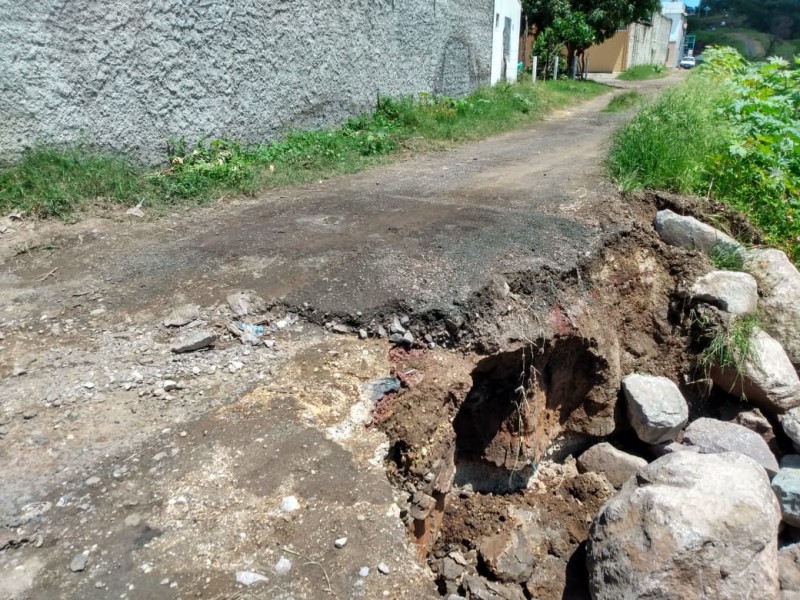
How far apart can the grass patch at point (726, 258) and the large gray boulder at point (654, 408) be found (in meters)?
1.23

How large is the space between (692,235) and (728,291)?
2.15 ft

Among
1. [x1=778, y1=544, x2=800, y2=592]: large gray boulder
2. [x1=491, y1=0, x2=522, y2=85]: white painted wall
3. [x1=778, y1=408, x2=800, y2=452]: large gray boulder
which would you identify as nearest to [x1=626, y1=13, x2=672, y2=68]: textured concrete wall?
[x1=491, y1=0, x2=522, y2=85]: white painted wall

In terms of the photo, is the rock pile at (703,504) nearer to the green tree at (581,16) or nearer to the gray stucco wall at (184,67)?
the gray stucco wall at (184,67)

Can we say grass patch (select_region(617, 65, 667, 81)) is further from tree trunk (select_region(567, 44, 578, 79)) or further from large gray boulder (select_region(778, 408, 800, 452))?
large gray boulder (select_region(778, 408, 800, 452))

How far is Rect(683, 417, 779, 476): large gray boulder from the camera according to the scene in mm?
4145

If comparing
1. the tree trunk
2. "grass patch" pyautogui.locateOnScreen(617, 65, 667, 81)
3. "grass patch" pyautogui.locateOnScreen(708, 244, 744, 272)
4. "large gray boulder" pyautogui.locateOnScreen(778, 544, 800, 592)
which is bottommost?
"large gray boulder" pyautogui.locateOnScreen(778, 544, 800, 592)

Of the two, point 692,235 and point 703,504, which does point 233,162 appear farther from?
point 703,504

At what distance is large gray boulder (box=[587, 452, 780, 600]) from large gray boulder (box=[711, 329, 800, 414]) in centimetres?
162

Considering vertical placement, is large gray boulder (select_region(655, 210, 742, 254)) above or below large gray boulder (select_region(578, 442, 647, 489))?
above

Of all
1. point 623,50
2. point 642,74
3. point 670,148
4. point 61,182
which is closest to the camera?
point 61,182

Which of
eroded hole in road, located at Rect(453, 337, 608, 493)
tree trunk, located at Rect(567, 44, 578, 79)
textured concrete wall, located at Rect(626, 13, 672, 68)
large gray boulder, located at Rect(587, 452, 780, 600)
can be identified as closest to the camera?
large gray boulder, located at Rect(587, 452, 780, 600)

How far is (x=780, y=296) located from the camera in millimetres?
4848

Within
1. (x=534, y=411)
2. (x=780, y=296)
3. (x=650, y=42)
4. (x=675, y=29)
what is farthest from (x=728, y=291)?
(x=675, y=29)

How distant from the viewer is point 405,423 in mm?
3006
